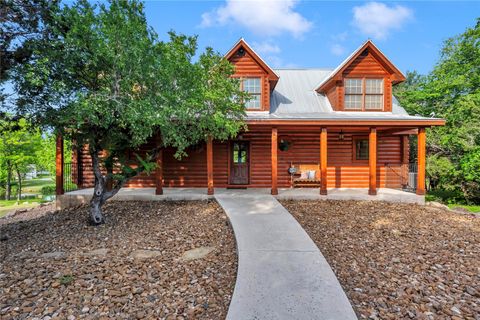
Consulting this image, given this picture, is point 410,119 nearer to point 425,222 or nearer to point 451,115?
point 425,222

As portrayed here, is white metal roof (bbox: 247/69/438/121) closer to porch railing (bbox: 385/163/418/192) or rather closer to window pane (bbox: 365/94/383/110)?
window pane (bbox: 365/94/383/110)

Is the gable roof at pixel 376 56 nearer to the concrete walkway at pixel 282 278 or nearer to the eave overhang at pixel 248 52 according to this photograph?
the eave overhang at pixel 248 52

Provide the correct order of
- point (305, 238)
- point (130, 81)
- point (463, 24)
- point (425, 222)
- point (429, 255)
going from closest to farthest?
point (429, 255)
point (305, 238)
point (130, 81)
point (425, 222)
point (463, 24)

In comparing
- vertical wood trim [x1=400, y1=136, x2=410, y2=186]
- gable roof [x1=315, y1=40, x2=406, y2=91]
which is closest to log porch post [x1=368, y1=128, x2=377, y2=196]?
gable roof [x1=315, y1=40, x2=406, y2=91]

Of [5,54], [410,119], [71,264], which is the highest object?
[5,54]

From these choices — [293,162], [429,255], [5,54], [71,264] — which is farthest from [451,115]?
[5,54]

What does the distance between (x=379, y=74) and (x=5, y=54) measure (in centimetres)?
1310

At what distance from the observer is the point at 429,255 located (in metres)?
4.73

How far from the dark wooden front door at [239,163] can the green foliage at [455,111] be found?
10335 millimetres

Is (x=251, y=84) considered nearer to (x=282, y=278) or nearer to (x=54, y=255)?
(x=282, y=278)

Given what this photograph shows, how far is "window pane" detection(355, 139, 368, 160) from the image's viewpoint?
39.5 ft

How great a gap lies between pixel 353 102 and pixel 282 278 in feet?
32.6

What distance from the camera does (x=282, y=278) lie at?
3.62 meters

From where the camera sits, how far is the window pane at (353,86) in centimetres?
1116
